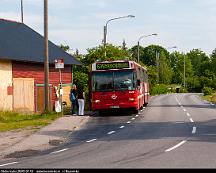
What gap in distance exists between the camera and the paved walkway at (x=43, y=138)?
15944mm

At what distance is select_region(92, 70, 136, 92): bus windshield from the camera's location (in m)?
28.7

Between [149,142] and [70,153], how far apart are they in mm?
2979

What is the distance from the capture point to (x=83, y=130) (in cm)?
2158

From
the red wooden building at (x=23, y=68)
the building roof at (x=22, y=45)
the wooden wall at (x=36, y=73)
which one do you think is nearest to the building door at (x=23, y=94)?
the red wooden building at (x=23, y=68)

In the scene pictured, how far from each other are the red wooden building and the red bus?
5.95 metres

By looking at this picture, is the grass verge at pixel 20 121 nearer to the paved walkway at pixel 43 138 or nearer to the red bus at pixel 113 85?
the paved walkway at pixel 43 138

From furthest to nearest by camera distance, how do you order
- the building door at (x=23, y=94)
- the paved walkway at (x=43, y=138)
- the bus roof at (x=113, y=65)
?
the building door at (x=23, y=94) → the bus roof at (x=113, y=65) → the paved walkway at (x=43, y=138)

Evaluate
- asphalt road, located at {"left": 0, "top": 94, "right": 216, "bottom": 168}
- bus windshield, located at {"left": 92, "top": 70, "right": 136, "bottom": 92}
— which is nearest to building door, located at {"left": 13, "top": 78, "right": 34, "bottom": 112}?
bus windshield, located at {"left": 92, "top": 70, "right": 136, "bottom": 92}

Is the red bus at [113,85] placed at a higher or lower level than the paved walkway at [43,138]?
higher

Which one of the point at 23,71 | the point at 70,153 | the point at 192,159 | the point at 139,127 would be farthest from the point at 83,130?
the point at 23,71

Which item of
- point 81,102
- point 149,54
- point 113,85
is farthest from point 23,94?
point 149,54

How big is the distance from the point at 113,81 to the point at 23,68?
25.6 feet

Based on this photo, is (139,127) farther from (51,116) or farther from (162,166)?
(162,166)

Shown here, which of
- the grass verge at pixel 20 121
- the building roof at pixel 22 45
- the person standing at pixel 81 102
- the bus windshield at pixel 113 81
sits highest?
the building roof at pixel 22 45
